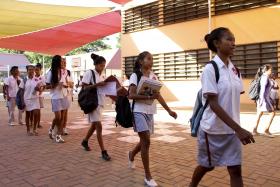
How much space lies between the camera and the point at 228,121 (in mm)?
2588

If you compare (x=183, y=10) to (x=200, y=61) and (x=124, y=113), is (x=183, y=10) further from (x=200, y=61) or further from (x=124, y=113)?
(x=124, y=113)

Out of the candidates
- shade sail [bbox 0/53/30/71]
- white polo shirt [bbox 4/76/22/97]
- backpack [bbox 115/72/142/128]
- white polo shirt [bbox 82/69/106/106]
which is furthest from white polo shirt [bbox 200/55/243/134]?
shade sail [bbox 0/53/30/71]

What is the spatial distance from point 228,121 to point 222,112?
0.27 feet

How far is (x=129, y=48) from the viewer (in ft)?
68.7

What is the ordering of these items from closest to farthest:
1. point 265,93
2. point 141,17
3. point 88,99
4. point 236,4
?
point 88,99 < point 265,93 < point 236,4 < point 141,17

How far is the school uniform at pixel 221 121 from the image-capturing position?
8.76ft

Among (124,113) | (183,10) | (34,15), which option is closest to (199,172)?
(124,113)

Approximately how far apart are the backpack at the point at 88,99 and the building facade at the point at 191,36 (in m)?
10.2

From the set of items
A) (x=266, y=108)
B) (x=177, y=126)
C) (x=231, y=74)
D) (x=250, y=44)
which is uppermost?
(x=250, y=44)

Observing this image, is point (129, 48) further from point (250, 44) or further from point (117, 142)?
point (117, 142)

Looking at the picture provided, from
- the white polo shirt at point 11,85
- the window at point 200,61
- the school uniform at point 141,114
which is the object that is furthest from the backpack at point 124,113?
the window at point 200,61

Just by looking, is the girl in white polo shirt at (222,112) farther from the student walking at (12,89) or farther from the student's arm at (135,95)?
the student walking at (12,89)

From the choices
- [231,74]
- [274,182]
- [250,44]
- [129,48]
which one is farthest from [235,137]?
[129,48]

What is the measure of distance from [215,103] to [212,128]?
0.25 m
